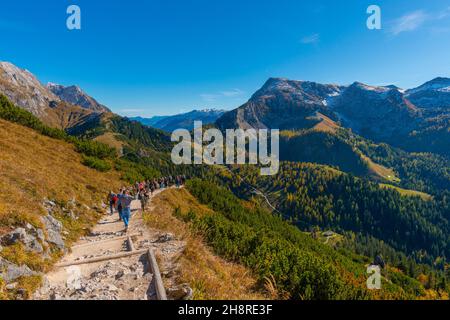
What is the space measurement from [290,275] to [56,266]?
12.0 metres

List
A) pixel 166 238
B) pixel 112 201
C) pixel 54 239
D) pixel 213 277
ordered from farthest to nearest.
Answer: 1. pixel 112 201
2. pixel 166 238
3. pixel 54 239
4. pixel 213 277

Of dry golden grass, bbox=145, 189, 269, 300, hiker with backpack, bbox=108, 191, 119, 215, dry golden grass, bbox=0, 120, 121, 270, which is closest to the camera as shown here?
dry golden grass, bbox=145, 189, 269, 300

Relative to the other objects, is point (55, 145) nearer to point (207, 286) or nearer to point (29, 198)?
point (29, 198)

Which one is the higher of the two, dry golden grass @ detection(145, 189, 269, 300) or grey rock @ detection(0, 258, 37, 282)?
grey rock @ detection(0, 258, 37, 282)

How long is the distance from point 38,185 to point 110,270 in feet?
48.2

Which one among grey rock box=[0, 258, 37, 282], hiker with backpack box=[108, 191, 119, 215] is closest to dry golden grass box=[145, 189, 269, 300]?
grey rock box=[0, 258, 37, 282]

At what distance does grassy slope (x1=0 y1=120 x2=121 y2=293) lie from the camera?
14905mm

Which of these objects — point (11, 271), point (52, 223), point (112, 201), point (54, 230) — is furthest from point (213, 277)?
point (112, 201)

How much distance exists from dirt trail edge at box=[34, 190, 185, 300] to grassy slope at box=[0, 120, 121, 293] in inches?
36.1

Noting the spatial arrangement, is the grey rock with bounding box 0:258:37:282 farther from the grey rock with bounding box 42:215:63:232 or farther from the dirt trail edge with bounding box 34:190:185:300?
the grey rock with bounding box 42:215:63:232

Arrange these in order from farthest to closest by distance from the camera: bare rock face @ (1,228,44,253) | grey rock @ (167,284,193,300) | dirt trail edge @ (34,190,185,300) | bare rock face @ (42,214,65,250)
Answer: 1. bare rock face @ (42,214,65,250)
2. bare rock face @ (1,228,44,253)
3. dirt trail edge @ (34,190,185,300)
4. grey rock @ (167,284,193,300)

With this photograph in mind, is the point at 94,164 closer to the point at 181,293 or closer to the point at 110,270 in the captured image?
the point at 110,270

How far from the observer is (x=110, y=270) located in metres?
12.9
